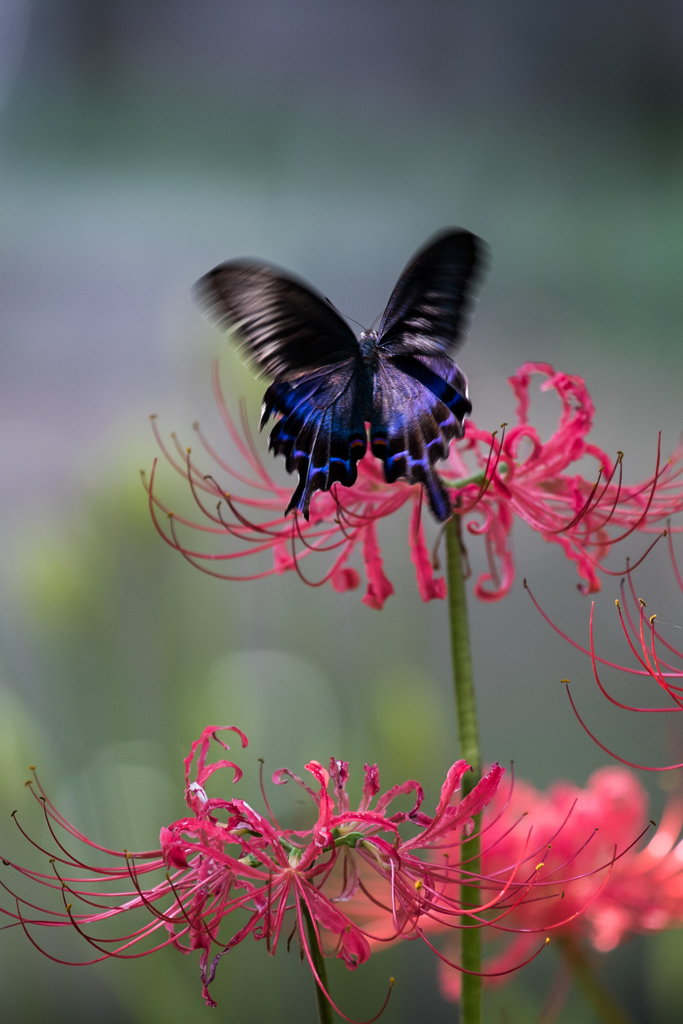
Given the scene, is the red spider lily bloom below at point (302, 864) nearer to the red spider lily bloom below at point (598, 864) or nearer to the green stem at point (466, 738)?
the green stem at point (466, 738)

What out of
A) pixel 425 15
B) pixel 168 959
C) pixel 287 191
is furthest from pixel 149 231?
pixel 168 959

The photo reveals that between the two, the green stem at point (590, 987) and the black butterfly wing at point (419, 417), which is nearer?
the black butterfly wing at point (419, 417)

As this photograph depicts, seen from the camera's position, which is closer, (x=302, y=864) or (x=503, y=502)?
(x=302, y=864)

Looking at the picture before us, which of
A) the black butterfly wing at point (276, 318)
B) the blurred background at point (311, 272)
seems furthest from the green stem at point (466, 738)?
the blurred background at point (311, 272)

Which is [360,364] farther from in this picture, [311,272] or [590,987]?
[311,272]

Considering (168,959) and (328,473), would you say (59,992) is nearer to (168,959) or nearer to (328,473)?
(168,959)

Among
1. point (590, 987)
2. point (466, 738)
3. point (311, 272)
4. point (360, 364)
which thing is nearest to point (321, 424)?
point (360, 364)
